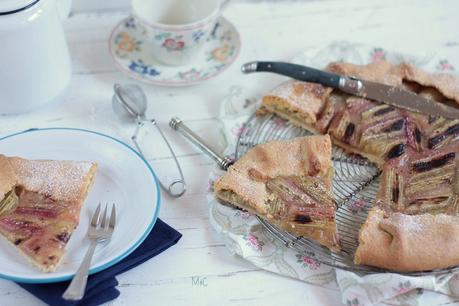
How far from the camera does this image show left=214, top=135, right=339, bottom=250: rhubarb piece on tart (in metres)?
1.29

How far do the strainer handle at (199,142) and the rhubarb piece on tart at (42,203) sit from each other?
0.90ft

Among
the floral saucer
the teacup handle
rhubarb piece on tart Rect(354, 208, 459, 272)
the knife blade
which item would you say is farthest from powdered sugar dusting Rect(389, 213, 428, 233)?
the teacup handle

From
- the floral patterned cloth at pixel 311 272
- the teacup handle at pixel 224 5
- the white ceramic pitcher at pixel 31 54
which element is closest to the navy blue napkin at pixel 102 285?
the floral patterned cloth at pixel 311 272

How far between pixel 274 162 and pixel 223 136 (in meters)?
0.22

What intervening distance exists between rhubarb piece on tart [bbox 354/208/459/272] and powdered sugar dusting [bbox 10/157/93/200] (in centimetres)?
60

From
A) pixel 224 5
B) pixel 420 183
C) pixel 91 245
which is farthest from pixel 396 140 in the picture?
pixel 91 245

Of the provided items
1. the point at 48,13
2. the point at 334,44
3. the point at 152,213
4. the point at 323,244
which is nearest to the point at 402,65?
the point at 334,44

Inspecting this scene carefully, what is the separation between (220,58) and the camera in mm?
1814

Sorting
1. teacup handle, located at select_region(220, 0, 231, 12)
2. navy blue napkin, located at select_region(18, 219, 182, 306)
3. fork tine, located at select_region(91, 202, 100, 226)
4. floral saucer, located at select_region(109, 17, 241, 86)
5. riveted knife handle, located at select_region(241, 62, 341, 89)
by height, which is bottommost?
navy blue napkin, located at select_region(18, 219, 182, 306)

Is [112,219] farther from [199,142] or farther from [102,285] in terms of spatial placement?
[199,142]

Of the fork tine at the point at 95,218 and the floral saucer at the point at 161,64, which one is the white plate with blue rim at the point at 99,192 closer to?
the fork tine at the point at 95,218

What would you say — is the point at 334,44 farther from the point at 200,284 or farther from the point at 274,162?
the point at 200,284

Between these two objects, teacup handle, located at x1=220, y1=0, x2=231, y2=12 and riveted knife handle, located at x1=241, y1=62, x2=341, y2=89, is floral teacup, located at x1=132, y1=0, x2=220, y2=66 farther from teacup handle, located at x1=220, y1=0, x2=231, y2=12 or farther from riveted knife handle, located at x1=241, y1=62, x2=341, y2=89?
riveted knife handle, located at x1=241, y1=62, x2=341, y2=89

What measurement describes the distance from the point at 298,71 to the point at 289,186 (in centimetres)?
39
